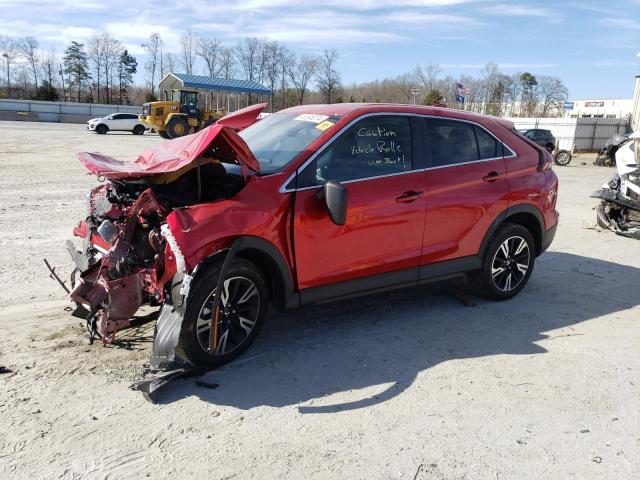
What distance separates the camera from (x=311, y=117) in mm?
4793

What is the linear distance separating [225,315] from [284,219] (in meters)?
0.84

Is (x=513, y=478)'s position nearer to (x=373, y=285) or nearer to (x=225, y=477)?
(x=225, y=477)

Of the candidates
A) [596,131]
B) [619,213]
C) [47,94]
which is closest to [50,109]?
[47,94]

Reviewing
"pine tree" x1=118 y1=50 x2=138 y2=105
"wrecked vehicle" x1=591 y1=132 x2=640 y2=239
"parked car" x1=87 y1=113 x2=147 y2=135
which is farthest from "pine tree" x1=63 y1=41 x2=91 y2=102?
"wrecked vehicle" x1=591 y1=132 x2=640 y2=239

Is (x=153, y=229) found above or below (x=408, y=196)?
below

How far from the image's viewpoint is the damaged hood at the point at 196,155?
12.4 feet

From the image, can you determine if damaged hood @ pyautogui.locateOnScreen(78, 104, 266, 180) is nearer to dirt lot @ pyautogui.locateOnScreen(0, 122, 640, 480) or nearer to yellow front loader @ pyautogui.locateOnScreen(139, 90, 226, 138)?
dirt lot @ pyautogui.locateOnScreen(0, 122, 640, 480)

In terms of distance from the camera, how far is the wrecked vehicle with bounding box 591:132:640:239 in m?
9.10

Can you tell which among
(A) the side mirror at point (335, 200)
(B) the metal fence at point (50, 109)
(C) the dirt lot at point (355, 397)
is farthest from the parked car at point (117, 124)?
(A) the side mirror at point (335, 200)

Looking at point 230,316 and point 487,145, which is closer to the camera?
point 230,316

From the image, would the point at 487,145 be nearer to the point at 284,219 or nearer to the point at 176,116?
the point at 284,219

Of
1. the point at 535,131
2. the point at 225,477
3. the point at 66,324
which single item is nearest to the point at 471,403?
the point at 225,477

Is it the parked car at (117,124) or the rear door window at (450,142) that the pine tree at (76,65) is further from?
the rear door window at (450,142)

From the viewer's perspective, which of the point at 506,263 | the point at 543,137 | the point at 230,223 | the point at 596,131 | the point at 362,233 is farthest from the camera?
the point at 596,131
